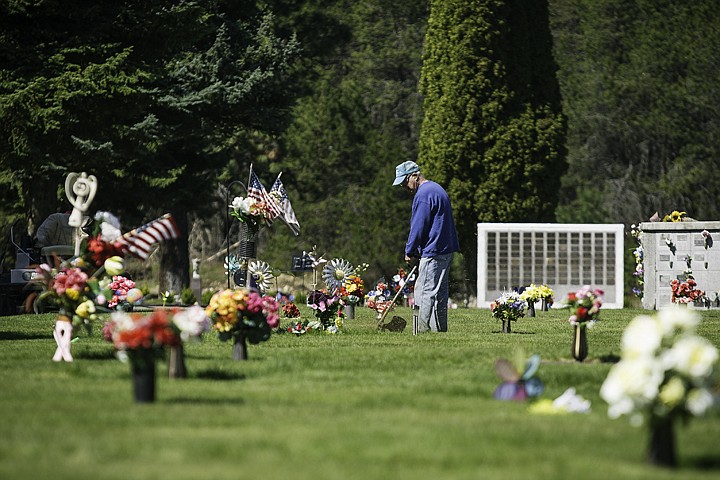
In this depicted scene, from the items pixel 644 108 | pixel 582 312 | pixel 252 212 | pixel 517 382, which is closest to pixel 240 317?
pixel 582 312

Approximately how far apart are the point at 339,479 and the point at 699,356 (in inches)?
71.2

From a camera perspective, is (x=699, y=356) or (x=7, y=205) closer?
(x=699, y=356)

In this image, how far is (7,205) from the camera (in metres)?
34.7

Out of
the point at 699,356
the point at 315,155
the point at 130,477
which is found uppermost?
→ the point at 315,155

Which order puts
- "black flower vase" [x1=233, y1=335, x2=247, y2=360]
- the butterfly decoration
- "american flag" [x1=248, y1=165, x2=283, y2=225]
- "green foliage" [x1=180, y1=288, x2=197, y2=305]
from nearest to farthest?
the butterfly decoration, "black flower vase" [x1=233, y1=335, x2=247, y2=360], "american flag" [x1=248, y1=165, x2=283, y2=225], "green foliage" [x1=180, y1=288, x2=197, y2=305]

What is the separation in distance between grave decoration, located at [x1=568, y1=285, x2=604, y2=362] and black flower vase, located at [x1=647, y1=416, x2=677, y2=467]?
219 inches

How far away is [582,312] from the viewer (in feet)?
38.9

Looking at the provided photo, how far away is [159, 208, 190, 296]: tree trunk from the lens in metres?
37.2

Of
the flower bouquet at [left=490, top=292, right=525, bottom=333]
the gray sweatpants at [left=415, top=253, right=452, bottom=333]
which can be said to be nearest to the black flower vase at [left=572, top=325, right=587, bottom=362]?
the gray sweatpants at [left=415, top=253, right=452, bottom=333]

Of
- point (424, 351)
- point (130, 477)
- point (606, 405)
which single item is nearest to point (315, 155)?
point (424, 351)

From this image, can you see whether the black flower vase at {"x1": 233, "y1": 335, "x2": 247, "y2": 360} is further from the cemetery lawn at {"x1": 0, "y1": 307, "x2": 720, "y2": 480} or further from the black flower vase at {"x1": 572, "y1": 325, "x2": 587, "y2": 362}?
the black flower vase at {"x1": 572, "y1": 325, "x2": 587, "y2": 362}

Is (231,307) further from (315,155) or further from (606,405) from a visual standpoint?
(315,155)

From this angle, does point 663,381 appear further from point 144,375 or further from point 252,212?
point 252,212

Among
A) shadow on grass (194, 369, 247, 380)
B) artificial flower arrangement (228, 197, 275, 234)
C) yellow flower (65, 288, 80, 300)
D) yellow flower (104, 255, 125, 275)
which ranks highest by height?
artificial flower arrangement (228, 197, 275, 234)
